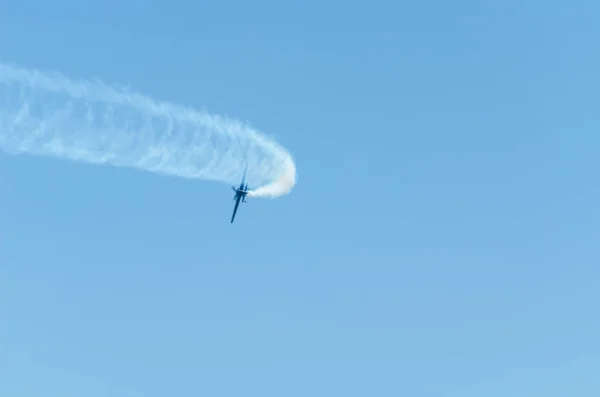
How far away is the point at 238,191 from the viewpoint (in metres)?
155
